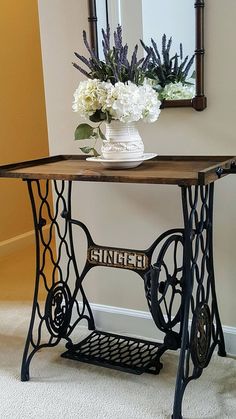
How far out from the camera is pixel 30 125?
405 centimetres

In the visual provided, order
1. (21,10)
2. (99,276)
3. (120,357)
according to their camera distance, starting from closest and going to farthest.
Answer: (120,357) < (99,276) < (21,10)

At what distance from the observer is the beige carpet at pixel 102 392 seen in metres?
1.94

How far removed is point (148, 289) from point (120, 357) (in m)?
0.48

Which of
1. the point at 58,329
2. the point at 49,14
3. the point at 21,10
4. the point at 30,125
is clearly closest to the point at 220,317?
the point at 58,329

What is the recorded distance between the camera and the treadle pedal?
2.21 metres

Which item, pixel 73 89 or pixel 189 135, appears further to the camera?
pixel 73 89

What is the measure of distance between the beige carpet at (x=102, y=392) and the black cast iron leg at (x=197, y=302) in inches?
3.5

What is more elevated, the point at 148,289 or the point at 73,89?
the point at 73,89

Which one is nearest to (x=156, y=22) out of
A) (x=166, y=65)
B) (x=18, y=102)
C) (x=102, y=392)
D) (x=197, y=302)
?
(x=166, y=65)

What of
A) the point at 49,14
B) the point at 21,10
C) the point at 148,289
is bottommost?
the point at 148,289

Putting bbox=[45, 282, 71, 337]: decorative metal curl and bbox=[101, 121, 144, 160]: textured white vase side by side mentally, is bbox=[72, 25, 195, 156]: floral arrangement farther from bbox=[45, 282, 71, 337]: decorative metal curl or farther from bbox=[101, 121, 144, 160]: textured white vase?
bbox=[45, 282, 71, 337]: decorative metal curl

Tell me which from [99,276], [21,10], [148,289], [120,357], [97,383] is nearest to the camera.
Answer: [148,289]

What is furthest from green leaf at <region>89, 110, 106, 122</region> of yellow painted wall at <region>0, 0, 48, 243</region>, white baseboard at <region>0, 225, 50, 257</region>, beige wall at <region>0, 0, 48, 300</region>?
white baseboard at <region>0, 225, 50, 257</region>

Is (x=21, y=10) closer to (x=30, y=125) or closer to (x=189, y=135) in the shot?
(x=30, y=125)
